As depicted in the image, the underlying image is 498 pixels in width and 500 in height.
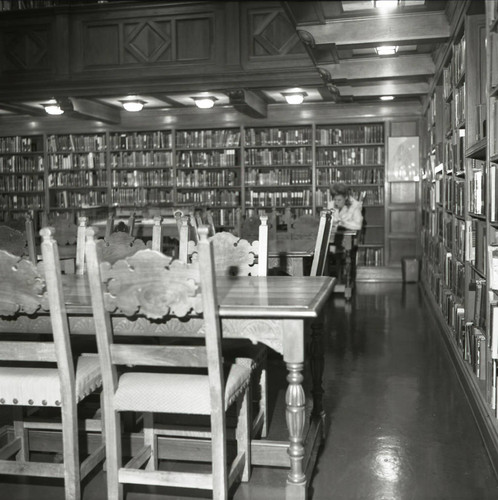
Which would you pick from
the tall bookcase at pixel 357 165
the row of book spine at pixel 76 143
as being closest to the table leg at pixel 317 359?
the tall bookcase at pixel 357 165

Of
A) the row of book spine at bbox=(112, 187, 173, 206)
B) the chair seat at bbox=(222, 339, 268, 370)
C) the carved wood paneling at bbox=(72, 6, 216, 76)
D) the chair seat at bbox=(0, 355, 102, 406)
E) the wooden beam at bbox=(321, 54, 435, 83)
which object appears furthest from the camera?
the row of book spine at bbox=(112, 187, 173, 206)

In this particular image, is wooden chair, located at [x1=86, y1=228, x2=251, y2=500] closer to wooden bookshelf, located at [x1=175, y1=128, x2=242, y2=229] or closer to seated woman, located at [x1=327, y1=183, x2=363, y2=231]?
seated woman, located at [x1=327, y1=183, x2=363, y2=231]

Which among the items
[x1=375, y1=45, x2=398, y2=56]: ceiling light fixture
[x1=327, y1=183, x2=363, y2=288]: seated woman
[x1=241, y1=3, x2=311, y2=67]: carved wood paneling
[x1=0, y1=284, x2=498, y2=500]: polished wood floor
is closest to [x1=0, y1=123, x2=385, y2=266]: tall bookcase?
[x1=327, y1=183, x2=363, y2=288]: seated woman

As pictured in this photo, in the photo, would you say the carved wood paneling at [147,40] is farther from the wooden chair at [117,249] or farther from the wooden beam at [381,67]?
the wooden chair at [117,249]

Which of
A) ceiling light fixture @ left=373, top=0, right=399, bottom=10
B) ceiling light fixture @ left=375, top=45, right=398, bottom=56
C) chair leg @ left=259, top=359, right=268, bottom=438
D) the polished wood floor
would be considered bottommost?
the polished wood floor

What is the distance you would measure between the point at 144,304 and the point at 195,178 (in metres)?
8.22

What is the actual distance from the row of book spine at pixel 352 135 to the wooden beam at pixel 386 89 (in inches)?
55.7

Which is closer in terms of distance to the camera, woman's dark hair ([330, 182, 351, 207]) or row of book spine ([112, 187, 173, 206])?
woman's dark hair ([330, 182, 351, 207])

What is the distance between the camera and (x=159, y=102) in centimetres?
963

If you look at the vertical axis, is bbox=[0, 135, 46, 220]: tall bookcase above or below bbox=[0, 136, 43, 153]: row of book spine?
below

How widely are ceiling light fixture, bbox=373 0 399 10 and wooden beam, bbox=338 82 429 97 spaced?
281cm

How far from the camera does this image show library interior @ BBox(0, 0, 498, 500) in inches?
88.7

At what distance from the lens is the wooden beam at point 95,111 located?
8.72m

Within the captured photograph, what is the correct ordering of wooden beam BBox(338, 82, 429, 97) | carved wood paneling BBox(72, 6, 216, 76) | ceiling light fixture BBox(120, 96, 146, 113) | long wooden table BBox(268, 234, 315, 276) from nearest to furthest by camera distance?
long wooden table BBox(268, 234, 315, 276), carved wood paneling BBox(72, 6, 216, 76), wooden beam BBox(338, 82, 429, 97), ceiling light fixture BBox(120, 96, 146, 113)
